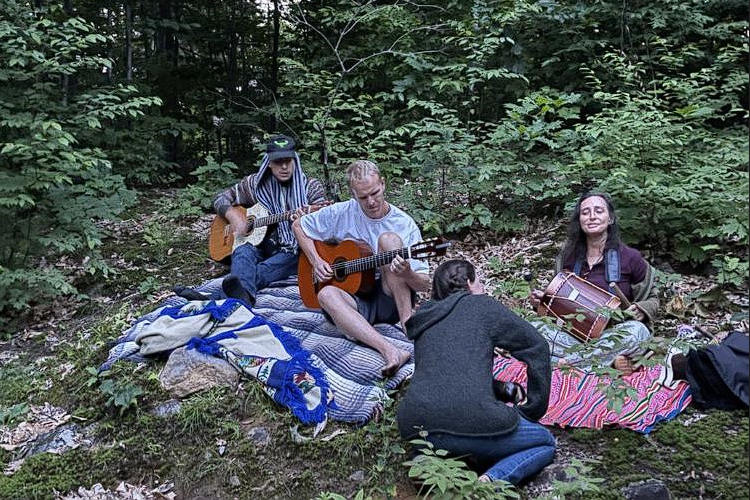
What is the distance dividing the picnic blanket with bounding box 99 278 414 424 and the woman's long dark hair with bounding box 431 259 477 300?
3.08ft

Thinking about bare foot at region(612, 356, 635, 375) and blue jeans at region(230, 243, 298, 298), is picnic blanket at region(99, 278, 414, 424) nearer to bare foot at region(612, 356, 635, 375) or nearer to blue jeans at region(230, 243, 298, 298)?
blue jeans at region(230, 243, 298, 298)

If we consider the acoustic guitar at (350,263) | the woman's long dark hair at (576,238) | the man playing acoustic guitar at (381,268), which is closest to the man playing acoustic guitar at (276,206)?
the acoustic guitar at (350,263)

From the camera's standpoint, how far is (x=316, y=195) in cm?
567

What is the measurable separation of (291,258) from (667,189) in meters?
3.16

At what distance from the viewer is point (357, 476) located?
127 inches

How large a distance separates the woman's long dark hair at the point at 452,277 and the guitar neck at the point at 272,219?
2.76 meters

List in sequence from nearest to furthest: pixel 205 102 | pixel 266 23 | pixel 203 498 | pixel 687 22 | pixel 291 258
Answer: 1. pixel 203 498
2. pixel 291 258
3. pixel 687 22
4. pixel 205 102
5. pixel 266 23

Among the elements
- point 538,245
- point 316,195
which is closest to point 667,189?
point 538,245

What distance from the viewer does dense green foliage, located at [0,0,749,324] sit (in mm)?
5266

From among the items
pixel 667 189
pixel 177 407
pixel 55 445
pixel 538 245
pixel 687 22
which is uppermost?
pixel 687 22

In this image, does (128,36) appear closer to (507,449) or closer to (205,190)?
(205,190)

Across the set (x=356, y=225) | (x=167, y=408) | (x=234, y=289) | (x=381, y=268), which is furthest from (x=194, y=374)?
(x=356, y=225)

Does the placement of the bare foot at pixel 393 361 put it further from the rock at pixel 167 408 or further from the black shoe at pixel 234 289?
the black shoe at pixel 234 289

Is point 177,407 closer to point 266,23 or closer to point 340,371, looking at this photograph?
point 340,371
